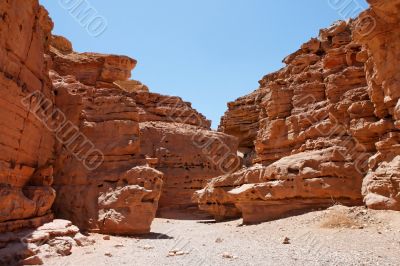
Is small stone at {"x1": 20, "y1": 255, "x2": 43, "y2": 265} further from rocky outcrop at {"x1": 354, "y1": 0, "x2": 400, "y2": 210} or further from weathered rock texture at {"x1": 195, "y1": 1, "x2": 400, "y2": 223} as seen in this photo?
rocky outcrop at {"x1": 354, "y1": 0, "x2": 400, "y2": 210}

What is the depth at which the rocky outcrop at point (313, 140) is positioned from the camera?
13.1 m

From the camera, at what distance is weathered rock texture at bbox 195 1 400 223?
11.3 m

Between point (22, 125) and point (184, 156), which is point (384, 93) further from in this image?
point (184, 156)

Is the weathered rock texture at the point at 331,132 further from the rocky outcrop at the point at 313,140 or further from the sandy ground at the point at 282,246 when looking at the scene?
the sandy ground at the point at 282,246

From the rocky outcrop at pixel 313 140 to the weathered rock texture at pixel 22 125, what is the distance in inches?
337

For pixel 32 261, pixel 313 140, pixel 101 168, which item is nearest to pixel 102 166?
pixel 101 168

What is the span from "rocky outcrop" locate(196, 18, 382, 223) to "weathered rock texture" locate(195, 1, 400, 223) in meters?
0.04

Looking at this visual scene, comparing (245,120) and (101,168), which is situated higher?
(245,120)

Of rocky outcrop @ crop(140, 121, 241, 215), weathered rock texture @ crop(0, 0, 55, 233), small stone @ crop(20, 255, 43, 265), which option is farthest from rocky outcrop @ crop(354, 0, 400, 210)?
rocky outcrop @ crop(140, 121, 241, 215)

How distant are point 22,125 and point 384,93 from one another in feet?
39.5

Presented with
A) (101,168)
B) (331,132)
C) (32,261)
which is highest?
(331,132)

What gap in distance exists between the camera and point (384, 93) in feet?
38.8

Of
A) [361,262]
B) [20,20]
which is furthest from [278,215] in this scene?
[20,20]

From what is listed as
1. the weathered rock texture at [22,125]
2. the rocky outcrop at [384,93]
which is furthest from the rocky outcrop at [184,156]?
the rocky outcrop at [384,93]
